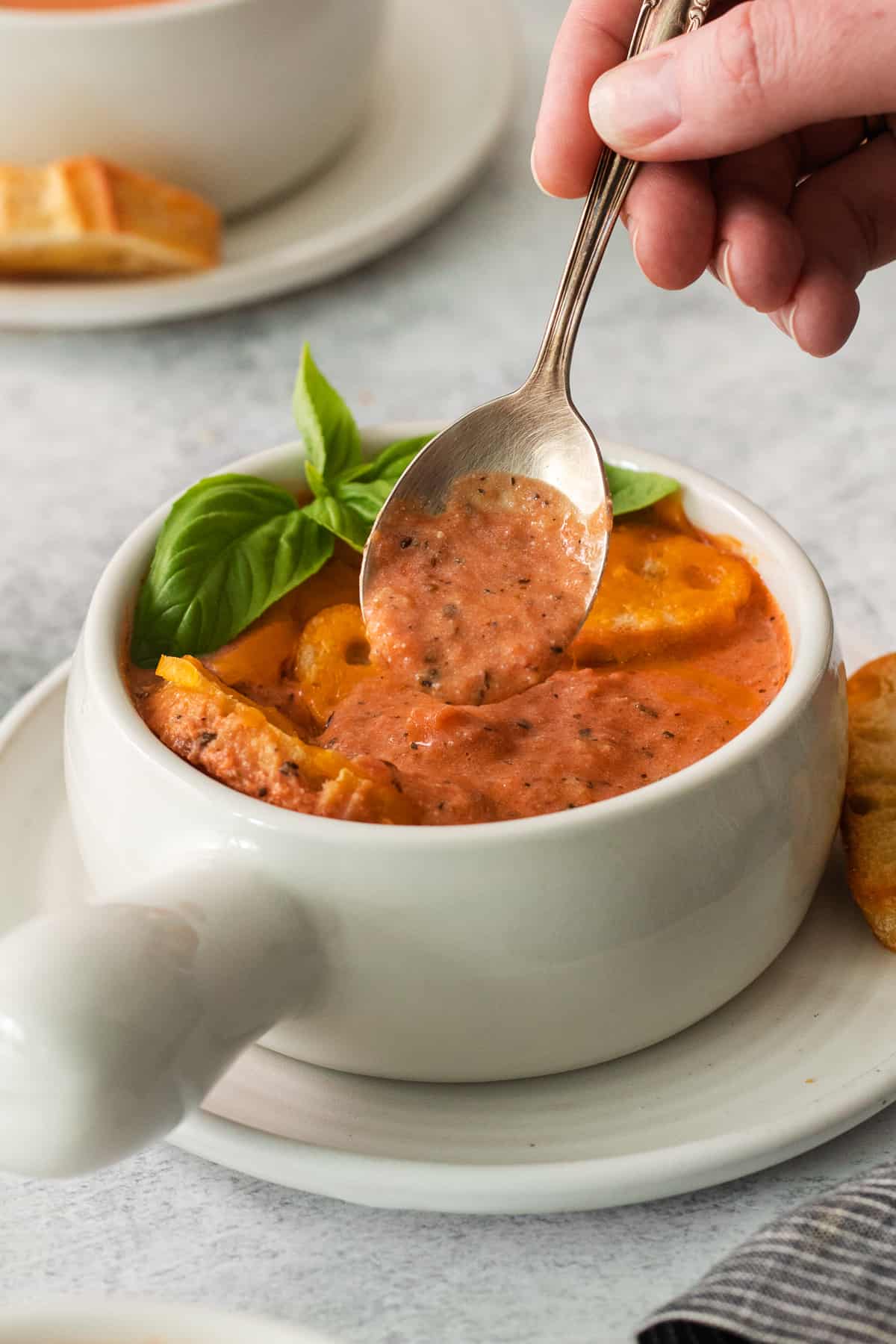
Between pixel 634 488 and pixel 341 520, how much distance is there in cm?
31

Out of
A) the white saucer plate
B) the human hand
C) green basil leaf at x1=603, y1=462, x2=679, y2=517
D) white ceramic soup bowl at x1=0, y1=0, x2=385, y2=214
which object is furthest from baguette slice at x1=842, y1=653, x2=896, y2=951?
white ceramic soup bowl at x1=0, y1=0, x2=385, y2=214

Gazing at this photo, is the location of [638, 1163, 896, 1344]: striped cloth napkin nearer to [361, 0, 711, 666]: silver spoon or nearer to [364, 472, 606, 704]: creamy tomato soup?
[364, 472, 606, 704]: creamy tomato soup

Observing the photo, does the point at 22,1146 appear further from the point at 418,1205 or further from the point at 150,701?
the point at 150,701

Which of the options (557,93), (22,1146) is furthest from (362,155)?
(22,1146)

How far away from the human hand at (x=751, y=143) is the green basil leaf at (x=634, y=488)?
12.3 inches

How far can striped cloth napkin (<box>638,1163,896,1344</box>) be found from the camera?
1.15 m

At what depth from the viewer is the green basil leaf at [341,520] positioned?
5.43 ft

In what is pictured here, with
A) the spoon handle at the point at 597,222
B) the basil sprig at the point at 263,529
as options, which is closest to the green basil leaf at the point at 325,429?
the basil sprig at the point at 263,529

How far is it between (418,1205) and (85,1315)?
0.96 ft

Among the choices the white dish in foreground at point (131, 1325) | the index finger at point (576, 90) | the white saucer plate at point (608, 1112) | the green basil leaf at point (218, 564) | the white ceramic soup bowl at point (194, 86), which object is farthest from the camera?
the white ceramic soup bowl at point (194, 86)

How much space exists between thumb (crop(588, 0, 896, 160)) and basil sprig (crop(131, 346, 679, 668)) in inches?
13.8

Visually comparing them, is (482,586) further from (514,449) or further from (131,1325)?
(131,1325)

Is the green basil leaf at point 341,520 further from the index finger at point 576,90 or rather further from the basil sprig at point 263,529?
the index finger at point 576,90

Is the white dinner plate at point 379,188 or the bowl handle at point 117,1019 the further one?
the white dinner plate at point 379,188
